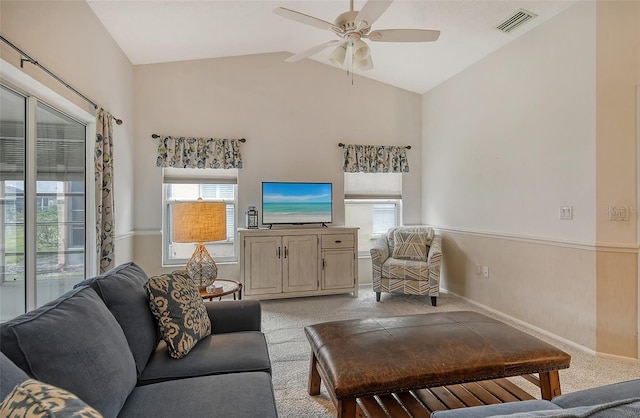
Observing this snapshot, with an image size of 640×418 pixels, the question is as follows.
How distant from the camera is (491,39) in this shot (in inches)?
133

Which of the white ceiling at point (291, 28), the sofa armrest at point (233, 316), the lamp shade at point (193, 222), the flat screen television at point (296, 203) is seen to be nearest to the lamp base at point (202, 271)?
the lamp shade at point (193, 222)

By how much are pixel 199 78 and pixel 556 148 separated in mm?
3961

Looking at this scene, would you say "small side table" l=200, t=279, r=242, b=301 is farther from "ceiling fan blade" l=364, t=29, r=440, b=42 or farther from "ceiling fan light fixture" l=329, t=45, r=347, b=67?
"ceiling fan blade" l=364, t=29, r=440, b=42

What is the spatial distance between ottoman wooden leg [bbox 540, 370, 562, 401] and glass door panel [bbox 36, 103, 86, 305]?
3.08m

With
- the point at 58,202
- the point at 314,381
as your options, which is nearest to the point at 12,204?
the point at 58,202

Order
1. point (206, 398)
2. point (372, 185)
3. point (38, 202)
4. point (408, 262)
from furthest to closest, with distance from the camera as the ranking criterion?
point (372, 185)
point (408, 262)
point (38, 202)
point (206, 398)

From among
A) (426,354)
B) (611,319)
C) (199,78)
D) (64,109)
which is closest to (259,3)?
(199,78)

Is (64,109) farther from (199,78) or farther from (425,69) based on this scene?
(425,69)

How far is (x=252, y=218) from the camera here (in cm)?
421

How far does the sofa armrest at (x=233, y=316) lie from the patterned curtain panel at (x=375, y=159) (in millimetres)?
2893

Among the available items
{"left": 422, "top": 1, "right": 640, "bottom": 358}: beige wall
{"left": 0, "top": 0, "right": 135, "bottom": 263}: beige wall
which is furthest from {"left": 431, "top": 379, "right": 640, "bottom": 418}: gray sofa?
{"left": 0, "top": 0, "right": 135, "bottom": 263}: beige wall

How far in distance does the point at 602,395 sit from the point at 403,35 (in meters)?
2.30

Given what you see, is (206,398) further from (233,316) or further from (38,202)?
(38,202)

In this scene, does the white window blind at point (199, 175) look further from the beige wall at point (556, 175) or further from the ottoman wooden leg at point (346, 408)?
the ottoman wooden leg at point (346, 408)
